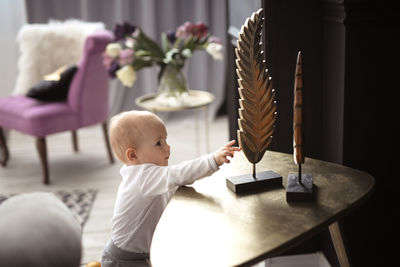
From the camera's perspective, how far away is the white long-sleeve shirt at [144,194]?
1.57 metres

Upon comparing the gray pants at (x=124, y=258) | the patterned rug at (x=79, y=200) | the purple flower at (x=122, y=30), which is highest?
the purple flower at (x=122, y=30)

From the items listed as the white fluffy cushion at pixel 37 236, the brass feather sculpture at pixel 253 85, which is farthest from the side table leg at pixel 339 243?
the white fluffy cushion at pixel 37 236

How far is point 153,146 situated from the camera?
1.70 metres

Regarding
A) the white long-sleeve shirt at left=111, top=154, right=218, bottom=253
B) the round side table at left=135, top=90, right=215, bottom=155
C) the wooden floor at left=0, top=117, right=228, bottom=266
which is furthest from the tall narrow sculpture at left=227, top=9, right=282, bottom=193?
the round side table at left=135, top=90, right=215, bottom=155

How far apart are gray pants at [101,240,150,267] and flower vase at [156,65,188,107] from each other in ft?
5.37

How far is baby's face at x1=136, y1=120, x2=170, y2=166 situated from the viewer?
1.69 metres

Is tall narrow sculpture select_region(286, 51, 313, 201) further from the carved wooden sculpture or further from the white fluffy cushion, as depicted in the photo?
the white fluffy cushion

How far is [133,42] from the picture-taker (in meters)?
3.41

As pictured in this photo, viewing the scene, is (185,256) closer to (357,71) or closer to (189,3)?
(357,71)

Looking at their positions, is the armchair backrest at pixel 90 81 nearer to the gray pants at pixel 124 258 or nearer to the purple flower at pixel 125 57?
the purple flower at pixel 125 57

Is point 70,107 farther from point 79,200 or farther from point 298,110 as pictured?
point 298,110

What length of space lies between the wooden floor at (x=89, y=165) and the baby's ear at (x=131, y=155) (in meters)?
1.11

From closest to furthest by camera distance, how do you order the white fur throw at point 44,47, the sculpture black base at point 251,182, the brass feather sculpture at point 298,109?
the brass feather sculpture at point 298,109, the sculpture black base at point 251,182, the white fur throw at point 44,47

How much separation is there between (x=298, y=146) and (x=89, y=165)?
2.71 metres
